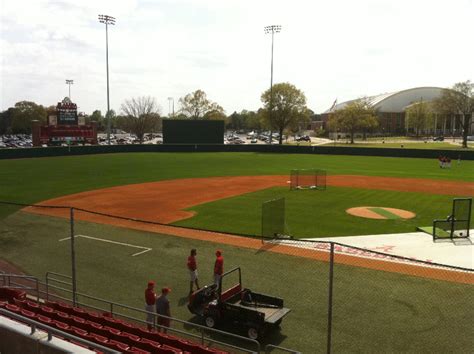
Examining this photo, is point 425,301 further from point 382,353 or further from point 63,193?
point 63,193

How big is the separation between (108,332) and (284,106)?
89557 millimetres

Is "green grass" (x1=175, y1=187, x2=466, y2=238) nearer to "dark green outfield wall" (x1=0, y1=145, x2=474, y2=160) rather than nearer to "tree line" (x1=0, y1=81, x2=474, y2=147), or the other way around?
"dark green outfield wall" (x1=0, y1=145, x2=474, y2=160)

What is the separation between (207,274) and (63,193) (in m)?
21.5

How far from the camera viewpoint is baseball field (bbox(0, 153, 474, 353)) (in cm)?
1101

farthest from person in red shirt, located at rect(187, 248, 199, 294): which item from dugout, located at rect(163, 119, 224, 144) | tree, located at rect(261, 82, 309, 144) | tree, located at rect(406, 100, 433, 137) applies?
tree, located at rect(406, 100, 433, 137)

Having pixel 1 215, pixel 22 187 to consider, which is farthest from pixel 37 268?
pixel 22 187

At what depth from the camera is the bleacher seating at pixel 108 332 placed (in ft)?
25.4

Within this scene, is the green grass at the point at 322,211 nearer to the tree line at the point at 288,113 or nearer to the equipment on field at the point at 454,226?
the equipment on field at the point at 454,226

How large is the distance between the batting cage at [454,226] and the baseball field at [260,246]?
182cm

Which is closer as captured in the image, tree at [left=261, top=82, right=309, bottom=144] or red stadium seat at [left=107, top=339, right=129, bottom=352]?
red stadium seat at [left=107, top=339, right=129, bottom=352]

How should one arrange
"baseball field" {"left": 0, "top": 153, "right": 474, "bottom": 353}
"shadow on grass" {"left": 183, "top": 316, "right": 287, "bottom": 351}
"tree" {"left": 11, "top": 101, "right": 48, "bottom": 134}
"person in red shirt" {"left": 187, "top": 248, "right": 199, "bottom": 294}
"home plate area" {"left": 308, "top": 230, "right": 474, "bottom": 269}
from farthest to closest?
1. "tree" {"left": 11, "top": 101, "right": 48, "bottom": 134}
2. "home plate area" {"left": 308, "top": 230, "right": 474, "bottom": 269}
3. "person in red shirt" {"left": 187, "top": 248, "right": 199, "bottom": 294}
4. "baseball field" {"left": 0, "top": 153, "right": 474, "bottom": 353}
5. "shadow on grass" {"left": 183, "top": 316, "right": 287, "bottom": 351}

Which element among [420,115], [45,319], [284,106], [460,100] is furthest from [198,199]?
[420,115]

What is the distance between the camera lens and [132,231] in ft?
68.2

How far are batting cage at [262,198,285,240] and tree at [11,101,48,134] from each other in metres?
131
